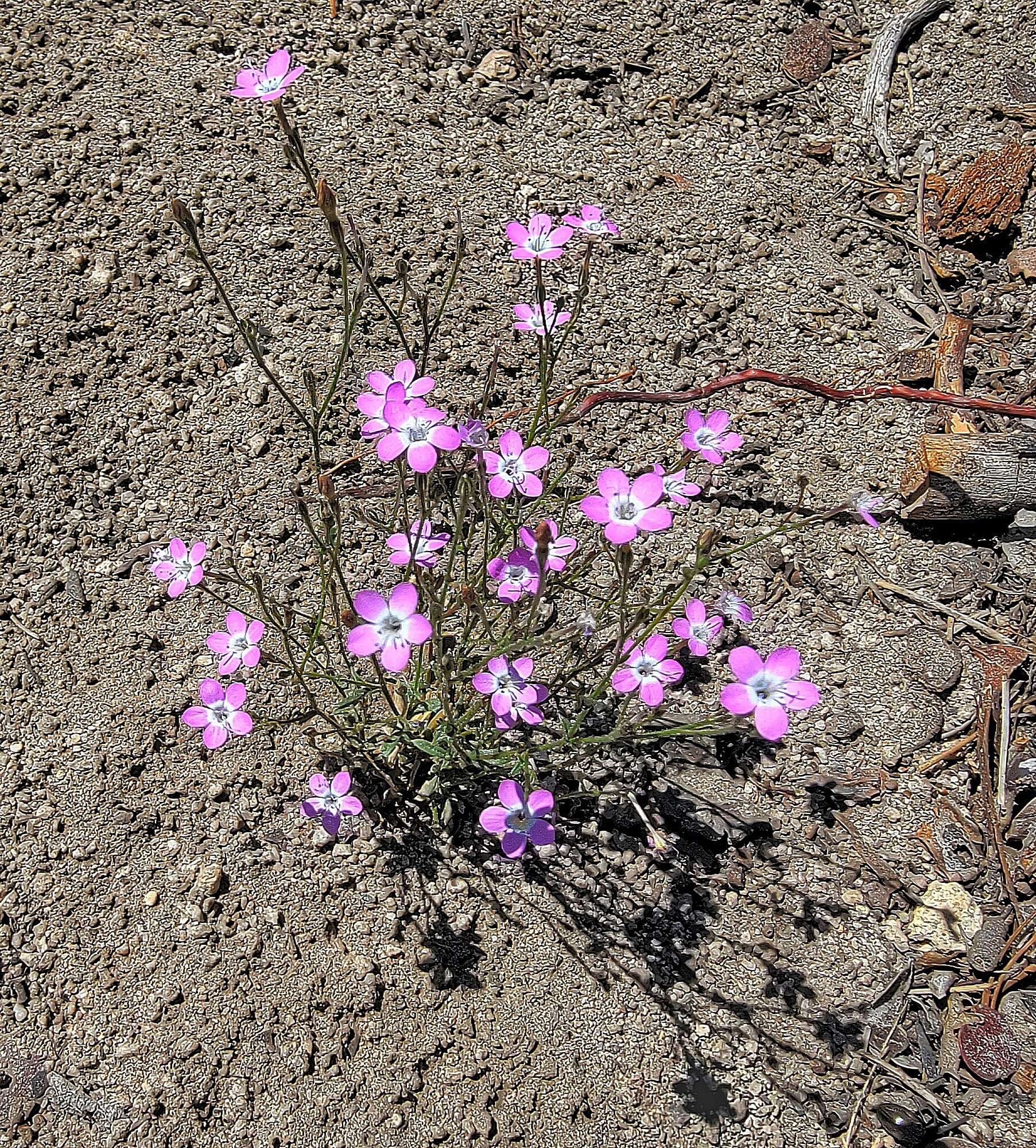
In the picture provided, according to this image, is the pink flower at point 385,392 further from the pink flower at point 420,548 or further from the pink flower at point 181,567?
the pink flower at point 181,567

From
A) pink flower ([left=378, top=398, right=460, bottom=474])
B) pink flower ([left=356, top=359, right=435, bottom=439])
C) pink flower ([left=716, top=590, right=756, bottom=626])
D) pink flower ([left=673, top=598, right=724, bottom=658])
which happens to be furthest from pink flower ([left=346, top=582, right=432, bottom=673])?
pink flower ([left=716, top=590, right=756, bottom=626])

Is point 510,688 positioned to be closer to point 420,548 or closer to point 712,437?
point 420,548

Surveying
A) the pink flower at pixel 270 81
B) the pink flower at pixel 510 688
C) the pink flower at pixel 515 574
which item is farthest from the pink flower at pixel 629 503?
the pink flower at pixel 270 81

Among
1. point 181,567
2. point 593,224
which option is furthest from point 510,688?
point 593,224

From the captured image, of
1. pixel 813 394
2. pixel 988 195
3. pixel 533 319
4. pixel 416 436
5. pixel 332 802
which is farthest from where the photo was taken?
pixel 988 195

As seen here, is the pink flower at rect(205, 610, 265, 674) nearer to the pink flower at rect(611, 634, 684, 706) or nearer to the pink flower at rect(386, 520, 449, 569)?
the pink flower at rect(386, 520, 449, 569)
